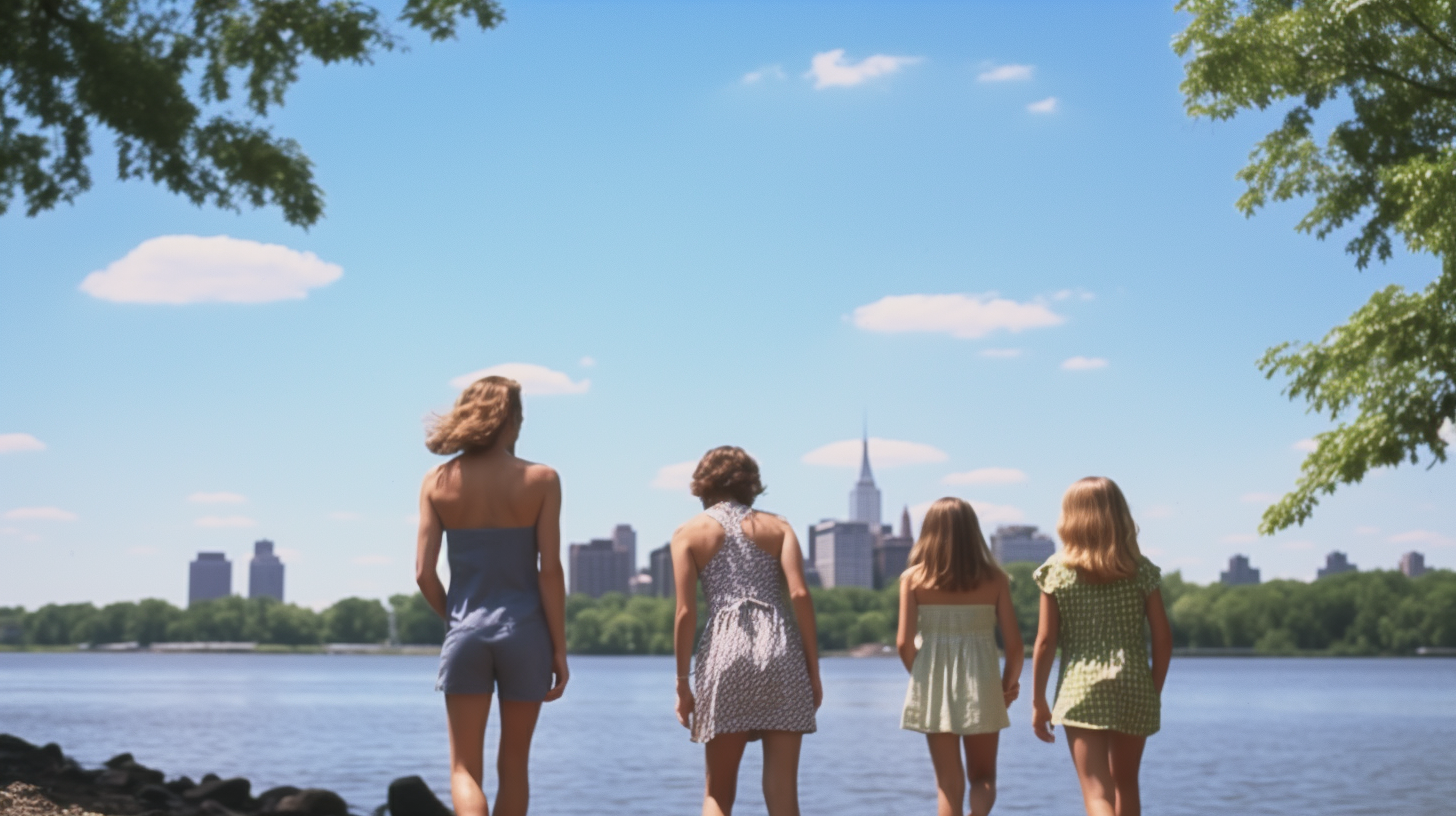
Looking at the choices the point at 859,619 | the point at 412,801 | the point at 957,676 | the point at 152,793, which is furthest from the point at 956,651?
the point at 859,619

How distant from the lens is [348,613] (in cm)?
17038

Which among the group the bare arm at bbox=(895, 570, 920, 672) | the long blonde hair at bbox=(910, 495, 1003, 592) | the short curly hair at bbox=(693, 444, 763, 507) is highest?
the short curly hair at bbox=(693, 444, 763, 507)

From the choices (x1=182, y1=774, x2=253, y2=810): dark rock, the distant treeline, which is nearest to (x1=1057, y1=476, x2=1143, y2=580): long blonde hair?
(x1=182, y1=774, x2=253, y2=810): dark rock

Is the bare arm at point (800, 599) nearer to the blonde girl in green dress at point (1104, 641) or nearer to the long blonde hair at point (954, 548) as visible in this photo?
the long blonde hair at point (954, 548)

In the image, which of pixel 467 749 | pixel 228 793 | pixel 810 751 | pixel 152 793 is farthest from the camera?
pixel 810 751

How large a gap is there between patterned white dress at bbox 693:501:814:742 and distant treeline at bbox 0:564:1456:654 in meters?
85.9

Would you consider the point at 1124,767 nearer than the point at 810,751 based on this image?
Yes

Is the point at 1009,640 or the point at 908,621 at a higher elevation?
the point at 908,621

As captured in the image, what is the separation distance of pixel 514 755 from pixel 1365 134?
618 inches

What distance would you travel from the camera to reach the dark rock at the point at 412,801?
13.5 metres

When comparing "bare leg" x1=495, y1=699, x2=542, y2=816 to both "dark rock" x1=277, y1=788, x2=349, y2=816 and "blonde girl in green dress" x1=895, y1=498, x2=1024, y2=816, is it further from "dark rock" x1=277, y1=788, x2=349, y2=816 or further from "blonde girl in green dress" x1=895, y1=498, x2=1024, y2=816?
"dark rock" x1=277, y1=788, x2=349, y2=816

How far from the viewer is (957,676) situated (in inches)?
316

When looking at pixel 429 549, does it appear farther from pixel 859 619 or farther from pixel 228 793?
pixel 859 619

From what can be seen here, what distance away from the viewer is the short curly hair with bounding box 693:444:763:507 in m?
7.41
